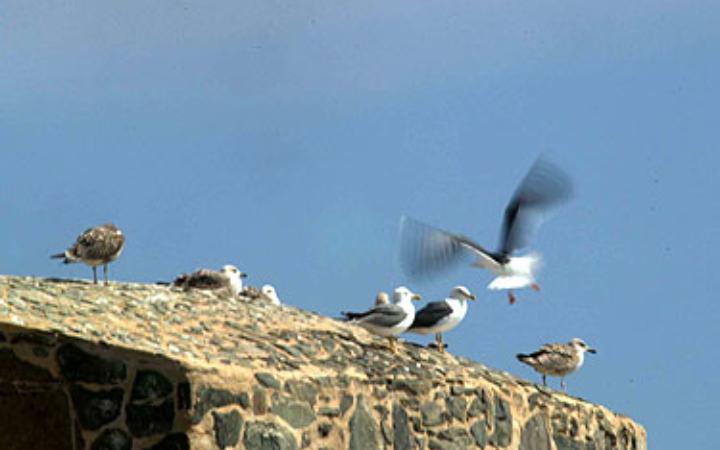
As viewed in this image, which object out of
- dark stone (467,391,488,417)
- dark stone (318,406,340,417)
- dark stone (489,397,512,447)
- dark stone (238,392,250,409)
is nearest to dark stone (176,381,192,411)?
dark stone (238,392,250,409)

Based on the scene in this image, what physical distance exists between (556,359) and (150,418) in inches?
458

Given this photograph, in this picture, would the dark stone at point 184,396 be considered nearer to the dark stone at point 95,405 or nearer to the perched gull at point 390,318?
the dark stone at point 95,405

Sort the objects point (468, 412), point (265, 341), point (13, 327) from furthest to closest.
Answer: point (468, 412) → point (265, 341) → point (13, 327)

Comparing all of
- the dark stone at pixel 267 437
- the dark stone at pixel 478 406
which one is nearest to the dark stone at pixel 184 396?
the dark stone at pixel 267 437

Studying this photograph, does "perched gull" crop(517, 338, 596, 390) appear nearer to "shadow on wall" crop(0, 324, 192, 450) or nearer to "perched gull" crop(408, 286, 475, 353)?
"perched gull" crop(408, 286, 475, 353)

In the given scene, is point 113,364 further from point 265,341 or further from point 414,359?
point 414,359

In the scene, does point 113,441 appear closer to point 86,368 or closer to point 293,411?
point 86,368

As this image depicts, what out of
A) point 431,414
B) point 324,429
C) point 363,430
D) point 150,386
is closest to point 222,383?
point 150,386

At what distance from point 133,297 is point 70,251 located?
2.41m

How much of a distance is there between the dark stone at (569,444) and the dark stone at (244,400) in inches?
279

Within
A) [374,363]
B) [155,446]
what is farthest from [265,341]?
[155,446]

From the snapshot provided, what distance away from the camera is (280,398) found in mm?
19203

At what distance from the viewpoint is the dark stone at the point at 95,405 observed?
18172 mm

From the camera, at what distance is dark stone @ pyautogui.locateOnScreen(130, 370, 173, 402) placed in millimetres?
18156
